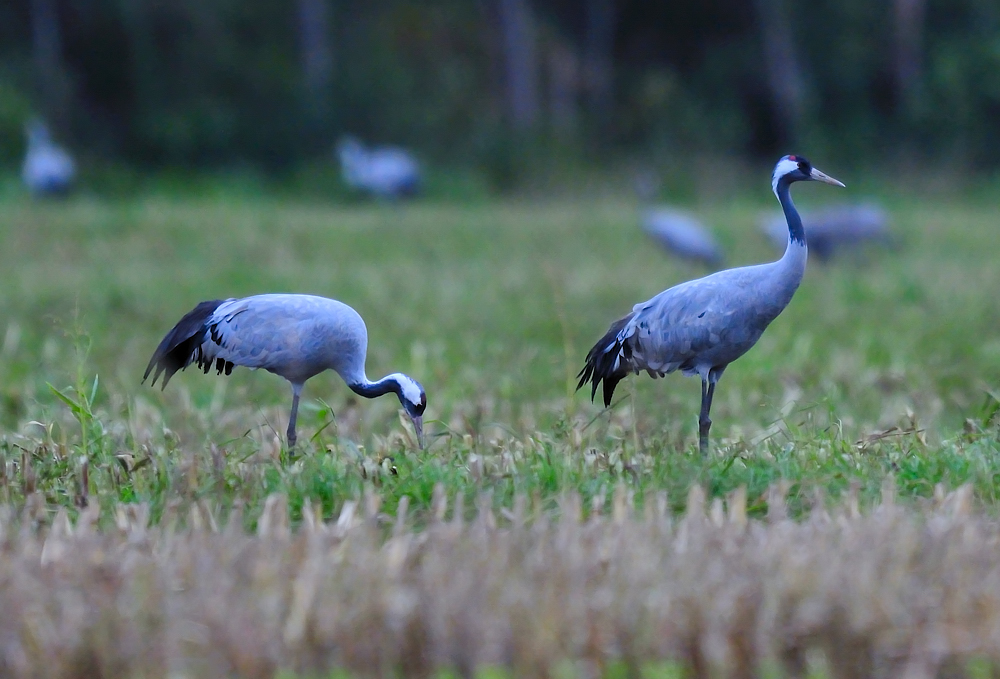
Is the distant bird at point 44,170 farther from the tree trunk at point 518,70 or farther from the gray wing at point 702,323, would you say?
the gray wing at point 702,323

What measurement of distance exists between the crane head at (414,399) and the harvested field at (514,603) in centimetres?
110

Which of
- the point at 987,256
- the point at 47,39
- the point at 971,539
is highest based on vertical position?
the point at 47,39

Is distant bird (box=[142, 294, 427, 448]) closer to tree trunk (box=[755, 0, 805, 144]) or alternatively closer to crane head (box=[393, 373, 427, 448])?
crane head (box=[393, 373, 427, 448])

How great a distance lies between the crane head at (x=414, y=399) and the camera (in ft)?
14.7

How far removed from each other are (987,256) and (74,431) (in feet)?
34.6

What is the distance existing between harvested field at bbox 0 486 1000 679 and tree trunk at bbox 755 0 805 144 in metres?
21.4

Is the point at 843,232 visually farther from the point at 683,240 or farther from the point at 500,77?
the point at 500,77

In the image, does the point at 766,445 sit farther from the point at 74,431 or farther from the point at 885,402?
the point at 74,431

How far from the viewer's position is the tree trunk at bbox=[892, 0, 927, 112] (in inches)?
967

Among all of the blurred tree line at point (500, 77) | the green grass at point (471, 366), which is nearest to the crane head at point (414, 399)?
the green grass at point (471, 366)

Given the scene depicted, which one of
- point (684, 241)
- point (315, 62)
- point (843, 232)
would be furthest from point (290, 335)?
point (315, 62)

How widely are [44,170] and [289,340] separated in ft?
44.3

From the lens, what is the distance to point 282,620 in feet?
9.67

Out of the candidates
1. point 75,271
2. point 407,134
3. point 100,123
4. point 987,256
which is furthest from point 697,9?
point 75,271
